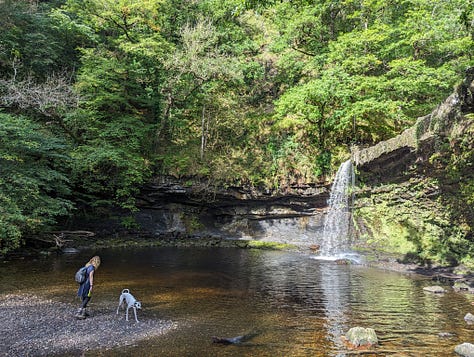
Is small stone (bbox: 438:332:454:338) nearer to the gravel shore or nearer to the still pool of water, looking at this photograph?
the still pool of water

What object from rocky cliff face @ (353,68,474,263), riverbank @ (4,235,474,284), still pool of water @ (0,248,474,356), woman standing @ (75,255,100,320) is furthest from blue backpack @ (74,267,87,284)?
rocky cliff face @ (353,68,474,263)

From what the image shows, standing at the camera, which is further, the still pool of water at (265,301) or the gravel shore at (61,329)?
the still pool of water at (265,301)

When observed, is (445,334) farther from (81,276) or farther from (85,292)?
(81,276)

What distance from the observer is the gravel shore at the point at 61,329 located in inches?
292

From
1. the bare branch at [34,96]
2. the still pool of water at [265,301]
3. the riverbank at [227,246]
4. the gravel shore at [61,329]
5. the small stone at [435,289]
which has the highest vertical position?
the bare branch at [34,96]

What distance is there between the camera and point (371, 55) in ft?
69.2

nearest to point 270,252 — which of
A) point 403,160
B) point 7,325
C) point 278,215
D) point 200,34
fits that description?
point 278,215

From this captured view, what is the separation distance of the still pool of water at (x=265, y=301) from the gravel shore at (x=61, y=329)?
1.54ft

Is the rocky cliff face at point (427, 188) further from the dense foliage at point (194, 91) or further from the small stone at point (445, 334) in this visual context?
the small stone at point (445, 334)

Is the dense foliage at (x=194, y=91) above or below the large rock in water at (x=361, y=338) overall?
above

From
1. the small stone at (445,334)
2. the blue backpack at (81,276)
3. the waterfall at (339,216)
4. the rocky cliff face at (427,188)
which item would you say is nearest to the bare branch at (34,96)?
the blue backpack at (81,276)

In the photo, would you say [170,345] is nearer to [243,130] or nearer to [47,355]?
[47,355]

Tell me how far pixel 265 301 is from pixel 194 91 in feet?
69.4

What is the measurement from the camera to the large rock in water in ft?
25.6
